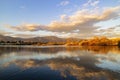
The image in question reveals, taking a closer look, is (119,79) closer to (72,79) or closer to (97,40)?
(72,79)

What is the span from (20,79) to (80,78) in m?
5.77

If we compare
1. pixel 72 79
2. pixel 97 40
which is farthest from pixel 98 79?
pixel 97 40

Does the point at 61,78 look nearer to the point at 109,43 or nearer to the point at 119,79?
the point at 119,79

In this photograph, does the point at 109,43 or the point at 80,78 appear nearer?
the point at 80,78

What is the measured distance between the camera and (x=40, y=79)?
1443 centimetres

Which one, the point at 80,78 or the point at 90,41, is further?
the point at 90,41

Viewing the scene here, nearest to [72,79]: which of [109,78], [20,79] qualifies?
[109,78]

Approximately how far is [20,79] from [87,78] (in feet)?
21.2

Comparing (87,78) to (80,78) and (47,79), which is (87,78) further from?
(47,79)

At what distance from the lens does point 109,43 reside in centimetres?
14538

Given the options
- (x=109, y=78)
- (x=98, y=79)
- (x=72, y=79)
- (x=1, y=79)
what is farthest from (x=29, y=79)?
(x=109, y=78)

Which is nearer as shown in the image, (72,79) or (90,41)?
(72,79)

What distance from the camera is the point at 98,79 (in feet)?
46.6

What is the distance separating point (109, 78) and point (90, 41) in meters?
139
